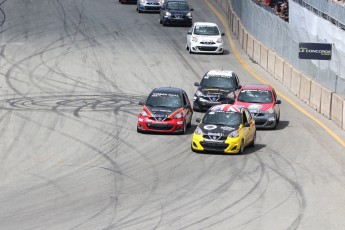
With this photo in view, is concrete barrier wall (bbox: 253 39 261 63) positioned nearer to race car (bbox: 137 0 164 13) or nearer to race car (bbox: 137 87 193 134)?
race car (bbox: 137 0 164 13)

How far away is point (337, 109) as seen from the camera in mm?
38781

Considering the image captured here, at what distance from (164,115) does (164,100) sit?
118 cm

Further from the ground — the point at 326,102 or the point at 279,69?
the point at 326,102

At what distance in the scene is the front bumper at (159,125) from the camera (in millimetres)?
35688

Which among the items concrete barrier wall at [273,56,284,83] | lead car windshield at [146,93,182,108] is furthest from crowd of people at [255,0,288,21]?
lead car windshield at [146,93,182,108]

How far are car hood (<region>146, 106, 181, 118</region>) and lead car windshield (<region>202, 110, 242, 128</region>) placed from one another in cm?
210

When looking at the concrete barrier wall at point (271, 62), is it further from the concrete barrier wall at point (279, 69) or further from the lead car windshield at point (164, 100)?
the lead car windshield at point (164, 100)

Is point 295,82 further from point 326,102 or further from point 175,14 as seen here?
point 175,14

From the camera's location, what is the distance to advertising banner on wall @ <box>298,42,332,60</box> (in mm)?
41531

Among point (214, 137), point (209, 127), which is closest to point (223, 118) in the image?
point (209, 127)

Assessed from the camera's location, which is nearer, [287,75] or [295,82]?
[295,82]

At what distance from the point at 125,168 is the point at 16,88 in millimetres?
15304

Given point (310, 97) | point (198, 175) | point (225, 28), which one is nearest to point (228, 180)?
point (198, 175)

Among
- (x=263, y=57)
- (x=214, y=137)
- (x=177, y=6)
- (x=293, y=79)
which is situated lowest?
(x=177, y=6)
